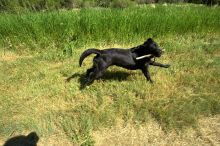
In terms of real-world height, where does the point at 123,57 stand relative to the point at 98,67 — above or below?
above

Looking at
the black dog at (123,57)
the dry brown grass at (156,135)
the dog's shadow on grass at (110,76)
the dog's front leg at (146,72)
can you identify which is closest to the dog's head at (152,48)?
the black dog at (123,57)

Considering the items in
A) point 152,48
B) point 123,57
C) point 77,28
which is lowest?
point 77,28

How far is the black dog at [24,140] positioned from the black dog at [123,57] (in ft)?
4.47

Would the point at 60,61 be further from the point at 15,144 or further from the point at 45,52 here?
the point at 15,144

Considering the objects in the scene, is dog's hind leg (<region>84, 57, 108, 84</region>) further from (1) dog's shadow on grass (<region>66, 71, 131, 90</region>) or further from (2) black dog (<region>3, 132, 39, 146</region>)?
(2) black dog (<region>3, 132, 39, 146</region>)

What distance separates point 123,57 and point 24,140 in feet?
6.75

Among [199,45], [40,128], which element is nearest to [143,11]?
[199,45]

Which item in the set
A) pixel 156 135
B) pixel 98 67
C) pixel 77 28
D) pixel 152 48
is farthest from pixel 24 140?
pixel 77 28

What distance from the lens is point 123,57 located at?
18.9 feet

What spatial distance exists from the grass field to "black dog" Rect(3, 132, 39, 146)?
9 cm

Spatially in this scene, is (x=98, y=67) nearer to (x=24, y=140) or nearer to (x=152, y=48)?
(x=152, y=48)

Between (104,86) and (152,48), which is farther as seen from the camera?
(104,86)

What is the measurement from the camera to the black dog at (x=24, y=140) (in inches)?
202

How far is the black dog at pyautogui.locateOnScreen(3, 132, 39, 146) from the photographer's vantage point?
5129mm
